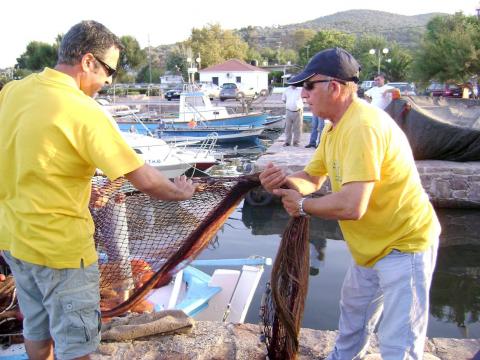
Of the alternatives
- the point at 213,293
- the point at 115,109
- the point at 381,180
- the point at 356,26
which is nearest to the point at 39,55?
the point at 115,109

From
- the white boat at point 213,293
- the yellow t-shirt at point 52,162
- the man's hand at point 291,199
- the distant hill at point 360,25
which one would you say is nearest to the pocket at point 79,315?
the yellow t-shirt at point 52,162

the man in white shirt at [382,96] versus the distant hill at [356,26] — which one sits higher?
the distant hill at [356,26]

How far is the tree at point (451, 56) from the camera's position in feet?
87.6

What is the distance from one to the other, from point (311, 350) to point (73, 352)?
1771mm

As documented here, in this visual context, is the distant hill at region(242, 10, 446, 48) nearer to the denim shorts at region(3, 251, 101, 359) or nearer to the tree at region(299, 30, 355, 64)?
the tree at region(299, 30, 355, 64)

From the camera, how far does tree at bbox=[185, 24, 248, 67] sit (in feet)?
231

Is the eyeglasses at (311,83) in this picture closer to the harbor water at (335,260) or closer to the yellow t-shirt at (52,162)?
the yellow t-shirt at (52,162)

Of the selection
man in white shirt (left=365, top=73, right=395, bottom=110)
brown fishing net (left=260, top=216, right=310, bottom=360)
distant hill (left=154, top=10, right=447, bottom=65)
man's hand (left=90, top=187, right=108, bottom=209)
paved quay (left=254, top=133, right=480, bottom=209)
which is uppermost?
distant hill (left=154, top=10, right=447, bottom=65)

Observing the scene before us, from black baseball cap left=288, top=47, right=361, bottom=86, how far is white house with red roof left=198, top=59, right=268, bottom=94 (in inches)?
1998

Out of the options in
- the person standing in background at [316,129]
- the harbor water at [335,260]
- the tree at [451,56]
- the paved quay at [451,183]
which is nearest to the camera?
the harbor water at [335,260]

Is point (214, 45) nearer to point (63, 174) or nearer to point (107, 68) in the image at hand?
point (107, 68)

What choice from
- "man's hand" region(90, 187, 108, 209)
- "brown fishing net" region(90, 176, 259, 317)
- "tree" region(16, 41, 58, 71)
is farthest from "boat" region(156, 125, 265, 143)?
"tree" region(16, 41, 58, 71)

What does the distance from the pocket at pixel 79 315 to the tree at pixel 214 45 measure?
223 feet

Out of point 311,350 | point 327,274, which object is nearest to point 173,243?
point 311,350
